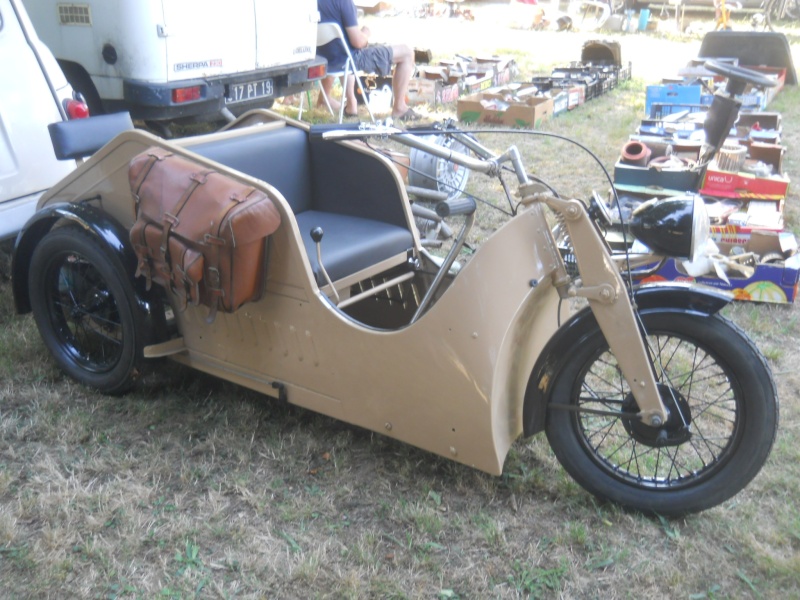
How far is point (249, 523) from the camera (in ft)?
8.63

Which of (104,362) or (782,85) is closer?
(104,362)

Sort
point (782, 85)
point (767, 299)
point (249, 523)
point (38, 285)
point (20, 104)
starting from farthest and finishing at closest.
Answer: point (782, 85) < point (767, 299) < point (20, 104) < point (38, 285) < point (249, 523)

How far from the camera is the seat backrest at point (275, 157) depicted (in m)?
3.14

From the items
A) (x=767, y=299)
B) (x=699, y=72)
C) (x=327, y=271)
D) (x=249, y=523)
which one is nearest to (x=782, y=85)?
(x=699, y=72)

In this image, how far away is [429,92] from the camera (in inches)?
336

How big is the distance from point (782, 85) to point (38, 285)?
8936mm

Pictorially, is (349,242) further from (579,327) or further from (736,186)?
(736,186)

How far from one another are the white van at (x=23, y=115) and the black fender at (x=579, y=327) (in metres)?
2.59

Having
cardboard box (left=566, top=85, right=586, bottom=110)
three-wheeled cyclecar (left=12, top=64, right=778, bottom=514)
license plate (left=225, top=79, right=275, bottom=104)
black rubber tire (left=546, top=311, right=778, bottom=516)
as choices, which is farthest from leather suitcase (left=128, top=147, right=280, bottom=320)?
cardboard box (left=566, top=85, right=586, bottom=110)

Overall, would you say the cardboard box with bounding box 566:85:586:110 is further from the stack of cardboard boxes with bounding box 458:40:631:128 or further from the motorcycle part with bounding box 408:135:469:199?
the motorcycle part with bounding box 408:135:469:199

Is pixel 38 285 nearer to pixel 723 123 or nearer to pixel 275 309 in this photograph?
pixel 275 309

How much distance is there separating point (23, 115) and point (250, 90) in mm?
2629

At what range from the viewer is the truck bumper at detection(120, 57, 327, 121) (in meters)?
5.41

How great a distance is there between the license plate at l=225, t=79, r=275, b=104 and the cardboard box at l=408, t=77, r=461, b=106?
7.73 feet
